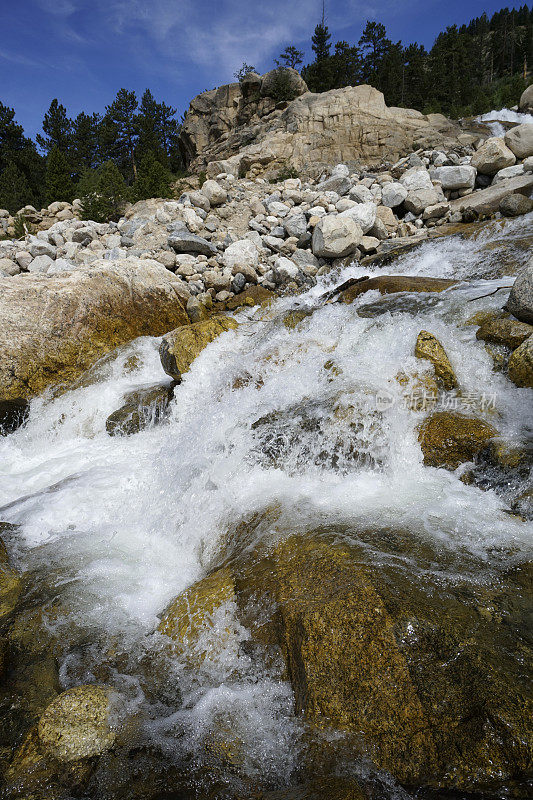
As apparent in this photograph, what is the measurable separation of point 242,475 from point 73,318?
5.66 metres

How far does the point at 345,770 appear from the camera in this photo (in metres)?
1.94

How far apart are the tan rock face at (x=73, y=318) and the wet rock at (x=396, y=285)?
4042mm

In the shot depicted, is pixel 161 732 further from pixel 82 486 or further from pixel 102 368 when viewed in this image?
pixel 102 368

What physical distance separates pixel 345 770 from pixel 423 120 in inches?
1089

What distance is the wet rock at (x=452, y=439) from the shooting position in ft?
14.2

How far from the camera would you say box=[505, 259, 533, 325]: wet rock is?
17.1 ft

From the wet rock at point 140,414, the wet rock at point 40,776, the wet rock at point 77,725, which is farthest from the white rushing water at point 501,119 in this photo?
the wet rock at point 40,776


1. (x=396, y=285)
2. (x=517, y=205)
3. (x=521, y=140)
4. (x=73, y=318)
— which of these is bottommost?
(x=396, y=285)

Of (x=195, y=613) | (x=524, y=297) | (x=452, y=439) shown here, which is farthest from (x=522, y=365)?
(x=195, y=613)

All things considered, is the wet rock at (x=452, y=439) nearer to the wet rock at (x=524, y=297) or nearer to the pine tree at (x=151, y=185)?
the wet rock at (x=524, y=297)

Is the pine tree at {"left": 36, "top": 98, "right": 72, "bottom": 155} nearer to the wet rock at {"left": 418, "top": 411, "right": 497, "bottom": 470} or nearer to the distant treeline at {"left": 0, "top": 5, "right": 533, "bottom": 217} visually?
the distant treeline at {"left": 0, "top": 5, "right": 533, "bottom": 217}

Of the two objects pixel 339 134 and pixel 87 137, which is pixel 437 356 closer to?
pixel 339 134

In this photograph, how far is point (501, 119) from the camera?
80.7 ft

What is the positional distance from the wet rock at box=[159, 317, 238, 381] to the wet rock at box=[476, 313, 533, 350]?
14.1ft
